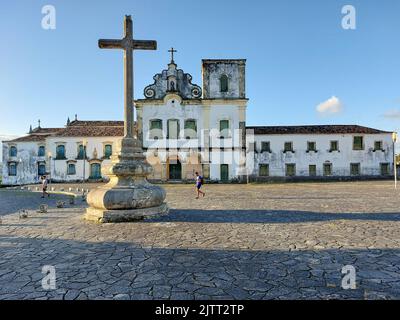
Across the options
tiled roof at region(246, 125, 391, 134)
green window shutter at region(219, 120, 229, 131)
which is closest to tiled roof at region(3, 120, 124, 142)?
green window shutter at region(219, 120, 229, 131)

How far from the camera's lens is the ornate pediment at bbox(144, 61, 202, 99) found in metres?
27.9

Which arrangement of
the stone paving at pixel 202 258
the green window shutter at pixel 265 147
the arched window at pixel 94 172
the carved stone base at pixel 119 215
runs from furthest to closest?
Result: the arched window at pixel 94 172 → the green window shutter at pixel 265 147 → the carved stone base at pixel 119 215 → the stone paving at pixel 202 258

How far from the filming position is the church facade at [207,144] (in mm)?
27625

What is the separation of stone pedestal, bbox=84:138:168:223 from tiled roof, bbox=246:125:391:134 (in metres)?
25.4

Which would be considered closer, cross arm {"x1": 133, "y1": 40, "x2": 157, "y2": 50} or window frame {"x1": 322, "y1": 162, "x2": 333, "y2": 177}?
cross arm {"x1": 133, "y1": 40, "x2": 157, "y2": 50}

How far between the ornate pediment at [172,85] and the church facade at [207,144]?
11 cm

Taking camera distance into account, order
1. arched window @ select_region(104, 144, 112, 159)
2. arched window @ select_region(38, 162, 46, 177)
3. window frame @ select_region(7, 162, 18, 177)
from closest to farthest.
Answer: arched window @ select_region(104, 144, 112, 159)
arched window @ select_region(38, 162, 46, 177)
window frame @ select_region(7, 162, 18, 177)

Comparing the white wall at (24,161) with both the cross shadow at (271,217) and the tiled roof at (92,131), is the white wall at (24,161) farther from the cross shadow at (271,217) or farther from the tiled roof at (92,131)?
the cross shadow at (271,217)

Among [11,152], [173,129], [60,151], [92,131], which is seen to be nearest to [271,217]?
[173,129]

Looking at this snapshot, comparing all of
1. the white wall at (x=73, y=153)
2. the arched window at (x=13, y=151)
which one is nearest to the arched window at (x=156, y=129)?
the white wall at (x=73, y=153)

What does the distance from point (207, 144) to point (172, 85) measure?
7.31 metres

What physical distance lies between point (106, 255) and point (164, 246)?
3.13 ft

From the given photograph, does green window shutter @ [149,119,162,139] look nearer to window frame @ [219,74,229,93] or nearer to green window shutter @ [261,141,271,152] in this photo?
window frame @ [219,74,229,93]

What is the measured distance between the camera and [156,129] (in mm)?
27625
